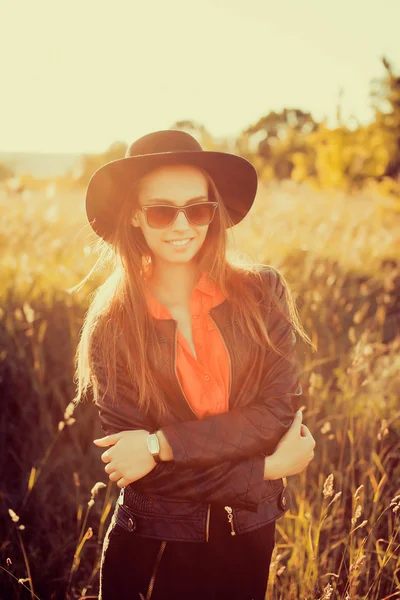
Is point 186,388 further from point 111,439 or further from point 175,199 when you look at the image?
point 175,199

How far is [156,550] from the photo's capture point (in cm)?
169

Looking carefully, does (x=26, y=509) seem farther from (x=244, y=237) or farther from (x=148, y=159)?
(x=244, y=237)

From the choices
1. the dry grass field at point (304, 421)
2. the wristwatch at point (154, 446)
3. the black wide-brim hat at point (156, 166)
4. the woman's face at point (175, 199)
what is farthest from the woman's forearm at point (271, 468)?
the black wide-brim hat at point (156, 166)

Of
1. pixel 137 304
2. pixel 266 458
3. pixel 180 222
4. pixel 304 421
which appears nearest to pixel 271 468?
pixel 266 458

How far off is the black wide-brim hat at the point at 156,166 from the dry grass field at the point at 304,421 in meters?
0.21

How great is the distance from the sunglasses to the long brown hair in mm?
116

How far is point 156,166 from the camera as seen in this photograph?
1748mm

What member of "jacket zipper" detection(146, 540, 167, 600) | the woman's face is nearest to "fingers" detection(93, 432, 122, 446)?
"jacket zipper" detection(146, 540, 167, 600)

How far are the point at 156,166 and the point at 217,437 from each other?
34.2 inches

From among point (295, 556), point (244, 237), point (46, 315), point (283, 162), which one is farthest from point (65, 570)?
point (283, 162)

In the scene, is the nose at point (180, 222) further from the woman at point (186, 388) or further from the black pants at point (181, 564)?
the black pants at point (181, 564)

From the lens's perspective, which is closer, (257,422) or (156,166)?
(257,422)

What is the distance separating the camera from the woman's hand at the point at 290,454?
1.63 metres

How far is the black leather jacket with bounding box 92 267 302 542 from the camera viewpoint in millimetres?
1577
